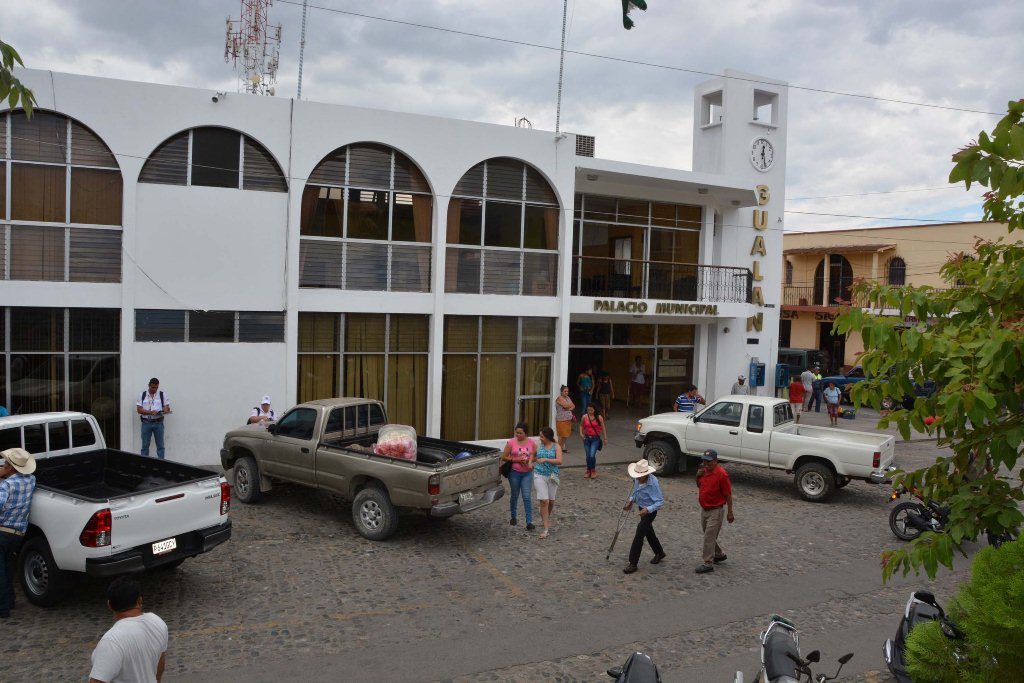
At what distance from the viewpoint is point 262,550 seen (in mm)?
10133

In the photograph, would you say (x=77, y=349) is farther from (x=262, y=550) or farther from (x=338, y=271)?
(x=262, y=550)

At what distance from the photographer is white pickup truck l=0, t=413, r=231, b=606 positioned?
7449mm

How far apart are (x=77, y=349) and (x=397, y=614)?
9228 mm

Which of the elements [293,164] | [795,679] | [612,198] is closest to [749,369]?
[612,198]

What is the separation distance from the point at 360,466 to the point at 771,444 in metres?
7.88

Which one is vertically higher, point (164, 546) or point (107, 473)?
point (107, 473)

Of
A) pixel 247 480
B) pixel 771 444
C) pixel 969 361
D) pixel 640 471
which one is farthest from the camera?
pixel 771 444

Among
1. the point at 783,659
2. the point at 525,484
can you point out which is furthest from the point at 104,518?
the point at 783,659

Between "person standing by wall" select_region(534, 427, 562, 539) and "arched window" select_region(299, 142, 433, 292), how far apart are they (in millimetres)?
6509

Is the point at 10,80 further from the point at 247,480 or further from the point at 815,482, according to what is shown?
the point at 815,482

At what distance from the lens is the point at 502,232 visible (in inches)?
688

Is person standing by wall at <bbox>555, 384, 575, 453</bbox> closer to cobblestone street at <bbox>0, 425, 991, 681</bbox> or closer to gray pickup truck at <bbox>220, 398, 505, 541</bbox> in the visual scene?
cobblestone street at <bbox>0, 425, 991, 681</bbox>

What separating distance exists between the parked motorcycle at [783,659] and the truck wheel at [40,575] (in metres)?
6.54

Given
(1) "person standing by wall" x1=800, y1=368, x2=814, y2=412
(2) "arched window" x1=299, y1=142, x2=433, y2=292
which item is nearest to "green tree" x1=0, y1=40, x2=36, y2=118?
(2) "arched window" x1=299, y1=142, x2=433, y2=292
